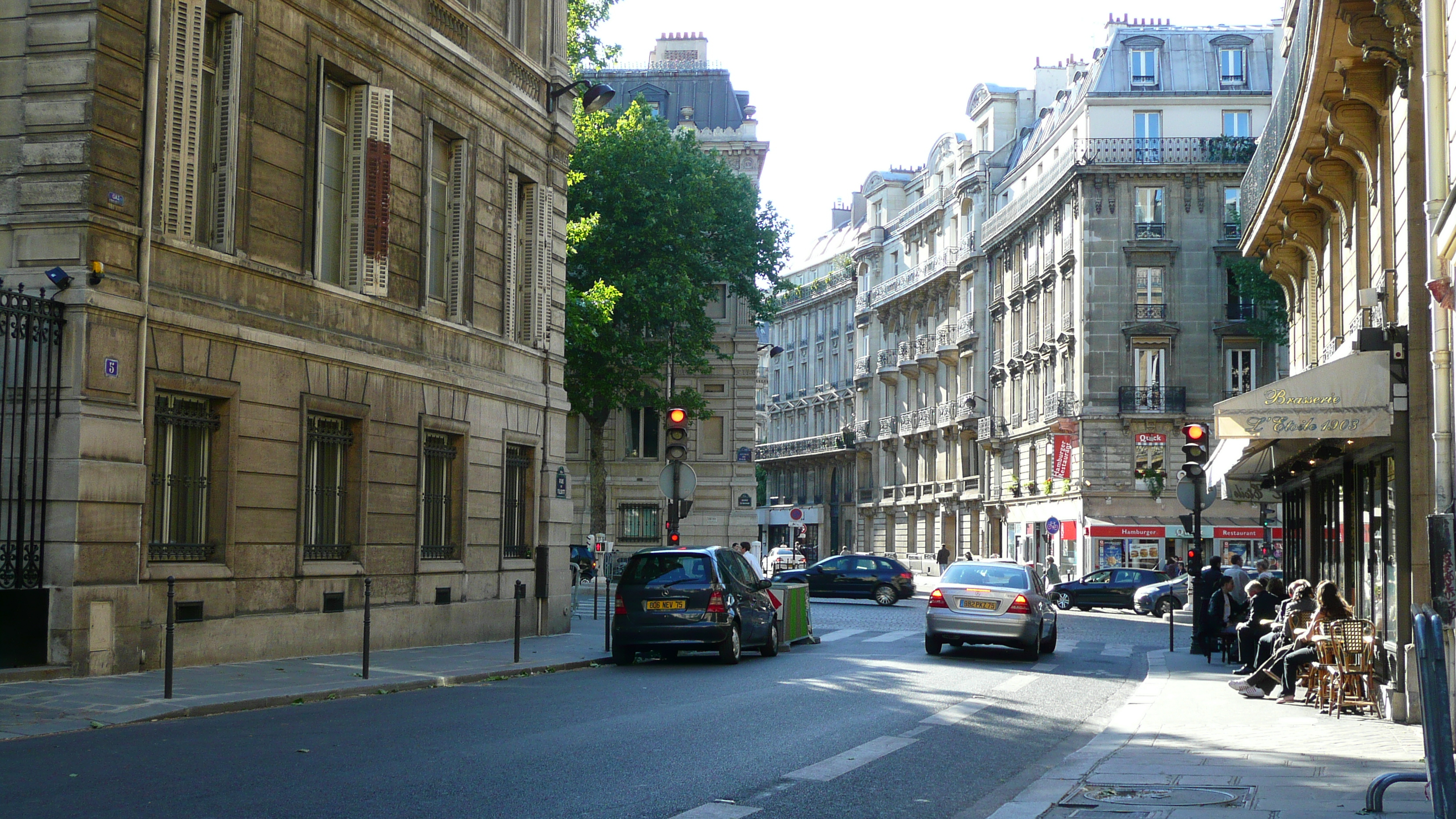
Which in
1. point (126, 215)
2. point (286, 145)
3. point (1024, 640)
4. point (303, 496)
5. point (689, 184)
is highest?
point (689, 184)

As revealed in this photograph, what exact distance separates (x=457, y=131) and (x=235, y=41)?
5468 mm

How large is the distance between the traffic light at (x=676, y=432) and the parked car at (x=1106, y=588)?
24.5 meters

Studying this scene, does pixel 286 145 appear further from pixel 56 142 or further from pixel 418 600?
pixel 418 600

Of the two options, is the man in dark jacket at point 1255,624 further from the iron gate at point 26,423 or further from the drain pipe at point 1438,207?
the iron gate at point 26,423

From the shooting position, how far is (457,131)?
22062mm

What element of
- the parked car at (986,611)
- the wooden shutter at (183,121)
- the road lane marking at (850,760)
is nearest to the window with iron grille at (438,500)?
the wooden shutter at (183,121)

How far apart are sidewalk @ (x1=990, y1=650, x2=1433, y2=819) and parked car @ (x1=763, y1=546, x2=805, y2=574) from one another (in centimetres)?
4479

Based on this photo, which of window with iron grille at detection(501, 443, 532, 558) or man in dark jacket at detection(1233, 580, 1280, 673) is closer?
man in dark jacket at detection(1233, 580, 1280, 673)

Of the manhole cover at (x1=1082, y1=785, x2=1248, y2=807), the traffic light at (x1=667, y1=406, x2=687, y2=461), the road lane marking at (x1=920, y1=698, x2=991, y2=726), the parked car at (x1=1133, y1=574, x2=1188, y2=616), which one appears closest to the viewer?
the manhole cover at (x1=1082, y1=785, x2=1248, y2=807)

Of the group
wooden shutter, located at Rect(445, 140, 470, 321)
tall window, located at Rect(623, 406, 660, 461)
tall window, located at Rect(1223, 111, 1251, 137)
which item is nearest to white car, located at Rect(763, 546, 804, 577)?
tall window, located at Rect(623, 406, 660, 461)

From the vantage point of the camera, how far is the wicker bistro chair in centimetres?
1391

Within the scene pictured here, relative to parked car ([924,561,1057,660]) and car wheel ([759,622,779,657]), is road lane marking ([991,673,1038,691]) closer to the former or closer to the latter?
parked car ([924,561,1057,660])

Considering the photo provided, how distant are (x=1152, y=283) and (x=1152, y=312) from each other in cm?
112

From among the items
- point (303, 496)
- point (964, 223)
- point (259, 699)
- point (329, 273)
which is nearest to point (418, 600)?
point (303, 496)
